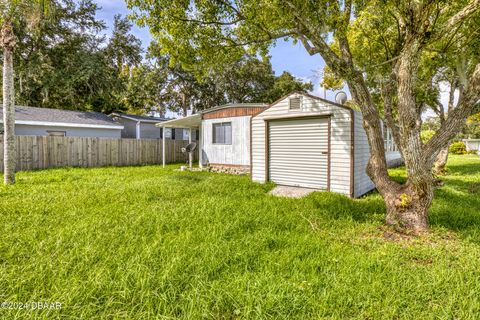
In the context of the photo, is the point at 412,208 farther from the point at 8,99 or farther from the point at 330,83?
the point at 330,83

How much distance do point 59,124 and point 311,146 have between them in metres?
12.6

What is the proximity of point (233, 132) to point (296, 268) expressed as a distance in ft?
26.7

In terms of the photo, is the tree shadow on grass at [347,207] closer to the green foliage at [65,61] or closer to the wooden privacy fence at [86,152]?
the wooden privacy fence at [86,152]

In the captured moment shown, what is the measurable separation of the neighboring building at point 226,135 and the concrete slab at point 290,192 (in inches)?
128

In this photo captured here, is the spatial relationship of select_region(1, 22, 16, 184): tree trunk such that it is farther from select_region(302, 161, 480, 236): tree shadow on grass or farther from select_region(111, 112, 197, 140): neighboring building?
select_region(111, 112, 197, 140): neighboring building

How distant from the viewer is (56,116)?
42.8 feet

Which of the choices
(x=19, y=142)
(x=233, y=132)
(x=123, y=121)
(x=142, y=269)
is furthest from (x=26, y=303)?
(x=123, y=121)

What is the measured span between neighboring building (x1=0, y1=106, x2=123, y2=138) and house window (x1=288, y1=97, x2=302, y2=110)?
38.1 ft

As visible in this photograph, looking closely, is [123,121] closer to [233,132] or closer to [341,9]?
[233,132]

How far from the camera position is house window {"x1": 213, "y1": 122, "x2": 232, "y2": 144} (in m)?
10.6

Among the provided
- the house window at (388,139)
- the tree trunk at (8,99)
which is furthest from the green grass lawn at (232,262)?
the house window at (388,139)

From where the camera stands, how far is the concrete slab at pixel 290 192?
242 inches

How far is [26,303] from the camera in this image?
2031mm

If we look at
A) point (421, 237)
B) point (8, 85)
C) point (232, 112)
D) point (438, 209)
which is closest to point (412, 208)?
point (421, 237)
